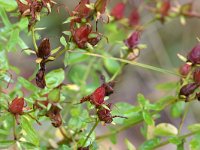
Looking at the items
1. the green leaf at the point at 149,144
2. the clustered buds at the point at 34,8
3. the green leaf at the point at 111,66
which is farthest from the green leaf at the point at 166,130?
the clustered buds at the point at 34,8

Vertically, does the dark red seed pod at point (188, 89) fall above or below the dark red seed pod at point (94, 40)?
below

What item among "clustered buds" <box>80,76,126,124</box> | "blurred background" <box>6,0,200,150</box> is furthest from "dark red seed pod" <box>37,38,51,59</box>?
"blurred background" <box>6,0,200,150</box>

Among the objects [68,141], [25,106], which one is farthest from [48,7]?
[68,141]

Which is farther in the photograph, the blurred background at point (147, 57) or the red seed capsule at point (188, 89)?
the blurred background at point (147, 57)

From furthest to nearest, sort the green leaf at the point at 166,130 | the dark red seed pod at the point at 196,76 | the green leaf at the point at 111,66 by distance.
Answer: the green leaf at the point at 111,66
the green leaf at the point at 166,130
the dark red seed pod at the point at 196,76

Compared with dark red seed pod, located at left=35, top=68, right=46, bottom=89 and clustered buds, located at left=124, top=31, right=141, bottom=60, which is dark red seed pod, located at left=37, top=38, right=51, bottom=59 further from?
clustered buds, located at left=124, top=31, right=141, bottom=60

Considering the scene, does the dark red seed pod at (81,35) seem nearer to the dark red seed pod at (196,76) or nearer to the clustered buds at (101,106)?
the clustered buds at (101,106)

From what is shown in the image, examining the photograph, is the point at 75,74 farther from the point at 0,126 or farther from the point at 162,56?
the point at 162,56
